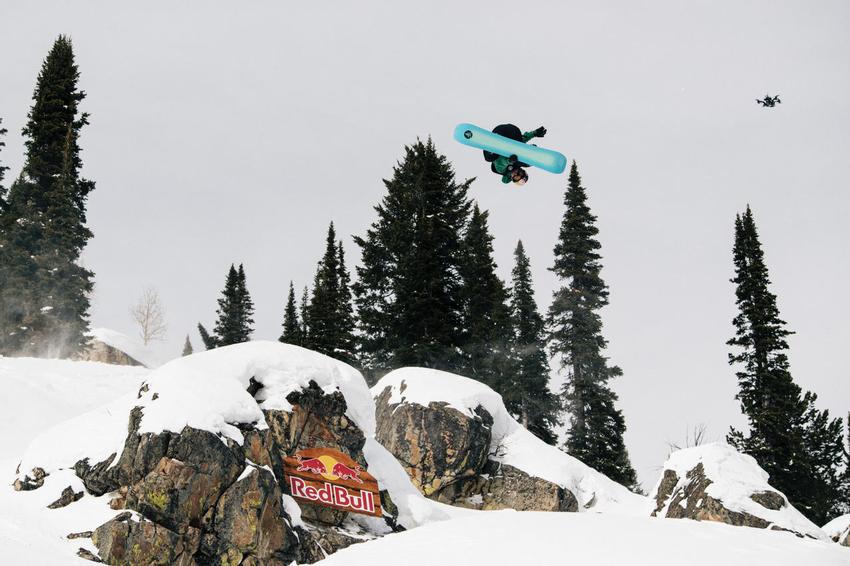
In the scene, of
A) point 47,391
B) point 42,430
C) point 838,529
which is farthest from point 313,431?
point 838,529

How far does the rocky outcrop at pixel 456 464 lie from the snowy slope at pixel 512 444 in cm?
43

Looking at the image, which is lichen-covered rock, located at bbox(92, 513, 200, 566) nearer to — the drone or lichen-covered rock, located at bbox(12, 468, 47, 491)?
lichen-covered rock, located at bbox(12, 468, 47, 491)

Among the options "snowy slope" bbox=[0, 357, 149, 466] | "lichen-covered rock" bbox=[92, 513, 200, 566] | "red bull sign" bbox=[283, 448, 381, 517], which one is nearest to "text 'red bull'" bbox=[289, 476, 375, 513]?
"red bull sign" bbox=[283, 448, 381, 517]

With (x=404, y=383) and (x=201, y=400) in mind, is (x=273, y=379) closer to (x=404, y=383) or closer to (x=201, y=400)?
(x=201, y=400)

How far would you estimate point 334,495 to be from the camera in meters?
17.4

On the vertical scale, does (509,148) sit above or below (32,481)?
above

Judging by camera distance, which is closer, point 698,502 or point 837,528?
point 698,502

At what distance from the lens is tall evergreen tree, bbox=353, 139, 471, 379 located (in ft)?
129

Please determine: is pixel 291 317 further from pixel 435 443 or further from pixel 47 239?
pixel 435 443

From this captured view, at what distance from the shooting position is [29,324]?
1503 inches

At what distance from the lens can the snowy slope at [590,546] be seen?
33.8 ft

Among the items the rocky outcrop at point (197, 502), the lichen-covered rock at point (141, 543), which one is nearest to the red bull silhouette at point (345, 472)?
the rocky outcrop at point (197, 502)

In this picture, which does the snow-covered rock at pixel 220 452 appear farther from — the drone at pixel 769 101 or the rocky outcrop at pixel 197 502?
the drone at pixel 769 101

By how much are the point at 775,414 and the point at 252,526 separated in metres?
28.9
